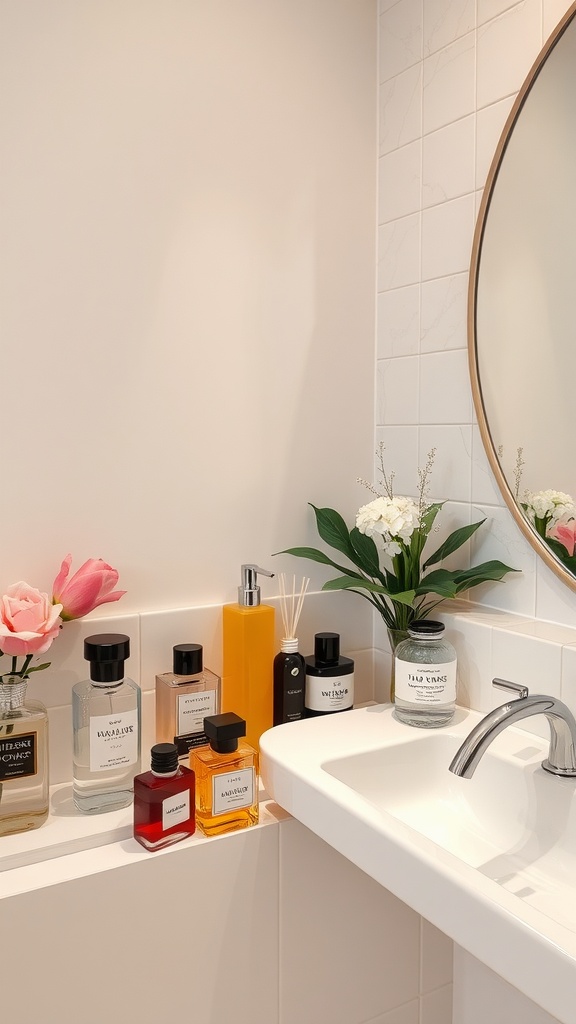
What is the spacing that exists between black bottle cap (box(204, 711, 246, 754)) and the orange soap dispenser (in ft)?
0.56

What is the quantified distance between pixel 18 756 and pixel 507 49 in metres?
1.20

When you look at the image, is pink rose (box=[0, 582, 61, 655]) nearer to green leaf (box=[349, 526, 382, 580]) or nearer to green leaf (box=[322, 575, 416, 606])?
green leaf (box=[322, 575, 416, 606])

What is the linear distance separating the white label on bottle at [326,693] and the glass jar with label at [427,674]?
0.40 feet

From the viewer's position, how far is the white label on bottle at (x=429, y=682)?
3.50 feet

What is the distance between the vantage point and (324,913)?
1079 mm

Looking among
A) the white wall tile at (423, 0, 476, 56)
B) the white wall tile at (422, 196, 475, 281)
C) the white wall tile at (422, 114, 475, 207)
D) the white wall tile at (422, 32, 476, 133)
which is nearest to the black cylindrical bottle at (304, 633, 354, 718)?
the white wall tile at (422, 196, 475, 281)

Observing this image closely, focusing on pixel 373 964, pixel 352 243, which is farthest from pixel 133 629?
pixel 352 243

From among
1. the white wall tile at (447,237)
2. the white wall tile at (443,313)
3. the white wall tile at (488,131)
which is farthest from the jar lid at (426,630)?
the white wall tile at (488,131)

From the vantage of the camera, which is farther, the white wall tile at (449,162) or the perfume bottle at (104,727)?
the white wall tile at (449,162)

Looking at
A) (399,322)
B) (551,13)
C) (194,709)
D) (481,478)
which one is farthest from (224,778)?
(551,13)

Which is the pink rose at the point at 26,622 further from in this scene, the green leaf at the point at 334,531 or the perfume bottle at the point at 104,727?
the green leaf at the point at 334,531

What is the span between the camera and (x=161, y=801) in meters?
0.93

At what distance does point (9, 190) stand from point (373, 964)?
1.23 m

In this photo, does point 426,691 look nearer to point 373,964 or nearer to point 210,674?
point 210,674
